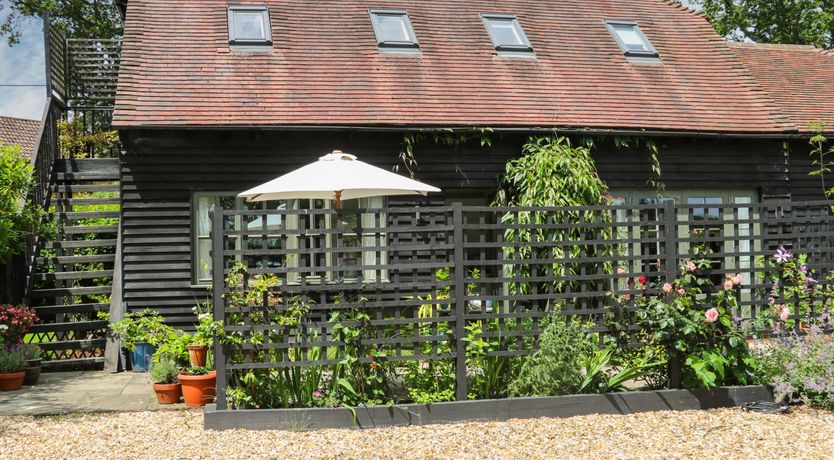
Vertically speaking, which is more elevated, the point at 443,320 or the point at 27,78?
the point at 27,78

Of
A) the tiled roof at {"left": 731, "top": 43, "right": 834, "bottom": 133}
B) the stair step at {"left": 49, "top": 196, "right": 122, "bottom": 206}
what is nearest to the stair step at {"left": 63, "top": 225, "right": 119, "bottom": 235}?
the stair step at {"left": 49, "top": 196, "right": 122, "bottom": 206}

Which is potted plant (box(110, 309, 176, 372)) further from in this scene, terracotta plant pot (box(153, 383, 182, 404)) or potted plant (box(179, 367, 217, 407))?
potted plant (box(179, 367, 217, 407))

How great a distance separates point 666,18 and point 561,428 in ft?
35.9

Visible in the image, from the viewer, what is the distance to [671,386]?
20.6 feet

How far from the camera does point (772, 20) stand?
26.5 meters

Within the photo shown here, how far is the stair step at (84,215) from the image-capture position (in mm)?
9977

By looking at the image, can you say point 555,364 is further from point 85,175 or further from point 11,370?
point 85,175

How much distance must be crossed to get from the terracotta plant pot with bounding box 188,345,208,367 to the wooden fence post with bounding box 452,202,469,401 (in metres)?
2.47

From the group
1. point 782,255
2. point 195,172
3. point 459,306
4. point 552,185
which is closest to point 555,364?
point 459,306

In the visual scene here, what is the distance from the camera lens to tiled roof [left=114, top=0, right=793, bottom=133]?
10180mm

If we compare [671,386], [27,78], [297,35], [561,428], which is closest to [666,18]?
[297,35]

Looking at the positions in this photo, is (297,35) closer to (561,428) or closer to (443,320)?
(443,320)

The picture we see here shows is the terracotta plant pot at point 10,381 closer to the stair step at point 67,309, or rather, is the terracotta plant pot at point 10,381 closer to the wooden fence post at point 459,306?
the stair step at point 67,309

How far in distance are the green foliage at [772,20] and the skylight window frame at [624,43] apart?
14971 mm
